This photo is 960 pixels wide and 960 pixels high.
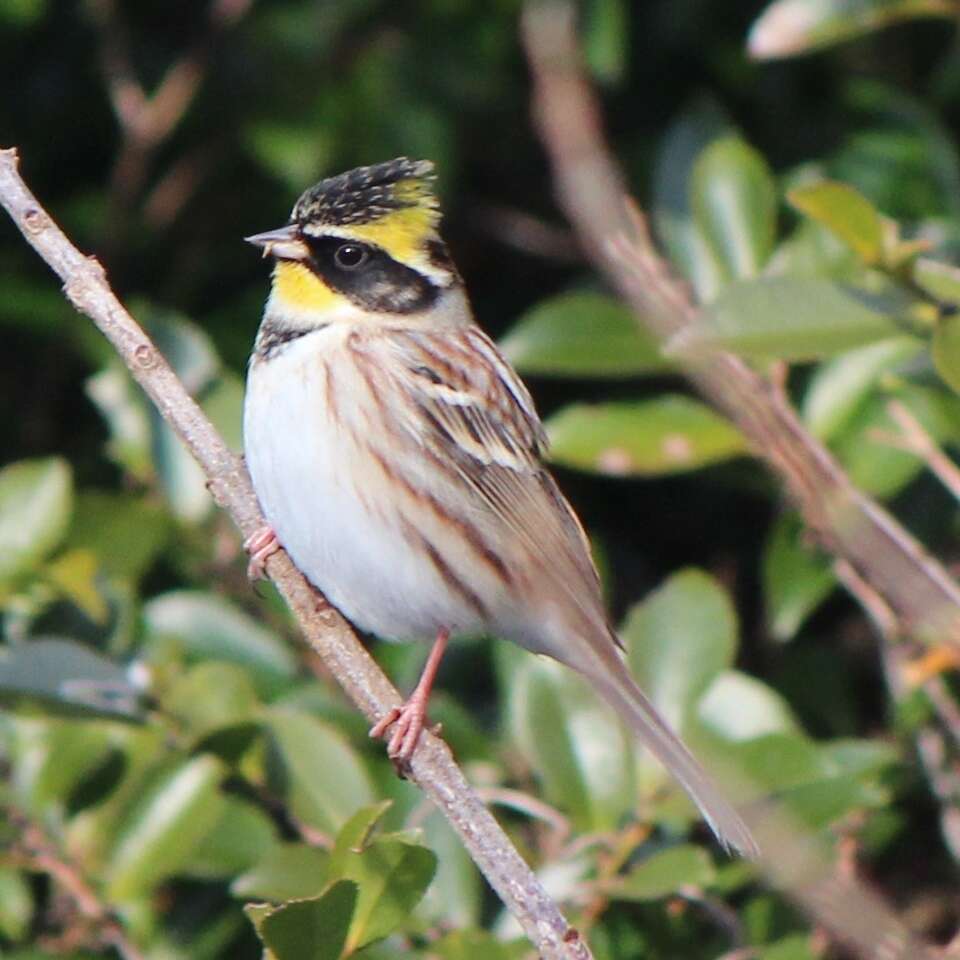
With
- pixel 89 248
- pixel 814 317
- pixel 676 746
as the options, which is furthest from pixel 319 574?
pixel 89 248

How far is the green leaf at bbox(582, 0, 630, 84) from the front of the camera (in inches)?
171

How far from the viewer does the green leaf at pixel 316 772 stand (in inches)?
123

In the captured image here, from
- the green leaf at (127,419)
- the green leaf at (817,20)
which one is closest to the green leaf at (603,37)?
the green leaf at (817,20)

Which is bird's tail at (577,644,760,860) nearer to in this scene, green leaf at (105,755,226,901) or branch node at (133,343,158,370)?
green leaf at (105,755,226,901)

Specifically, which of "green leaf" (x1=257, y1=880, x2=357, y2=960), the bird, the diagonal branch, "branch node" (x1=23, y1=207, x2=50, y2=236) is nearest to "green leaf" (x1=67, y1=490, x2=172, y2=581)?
the bird

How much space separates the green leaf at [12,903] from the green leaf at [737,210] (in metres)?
1.66

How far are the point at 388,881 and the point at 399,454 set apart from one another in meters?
1.16

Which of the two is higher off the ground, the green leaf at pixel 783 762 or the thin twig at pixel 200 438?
the thin twig at pixel 200 438

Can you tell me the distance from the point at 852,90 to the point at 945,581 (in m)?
1.75

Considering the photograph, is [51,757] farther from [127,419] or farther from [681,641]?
[681,641]

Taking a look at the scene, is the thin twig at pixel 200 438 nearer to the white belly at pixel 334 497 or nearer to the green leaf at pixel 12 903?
the white belly at pixel 334 497

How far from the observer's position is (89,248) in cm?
463

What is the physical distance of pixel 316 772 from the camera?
3145mm

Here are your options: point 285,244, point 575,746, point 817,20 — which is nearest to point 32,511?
point 285,244
